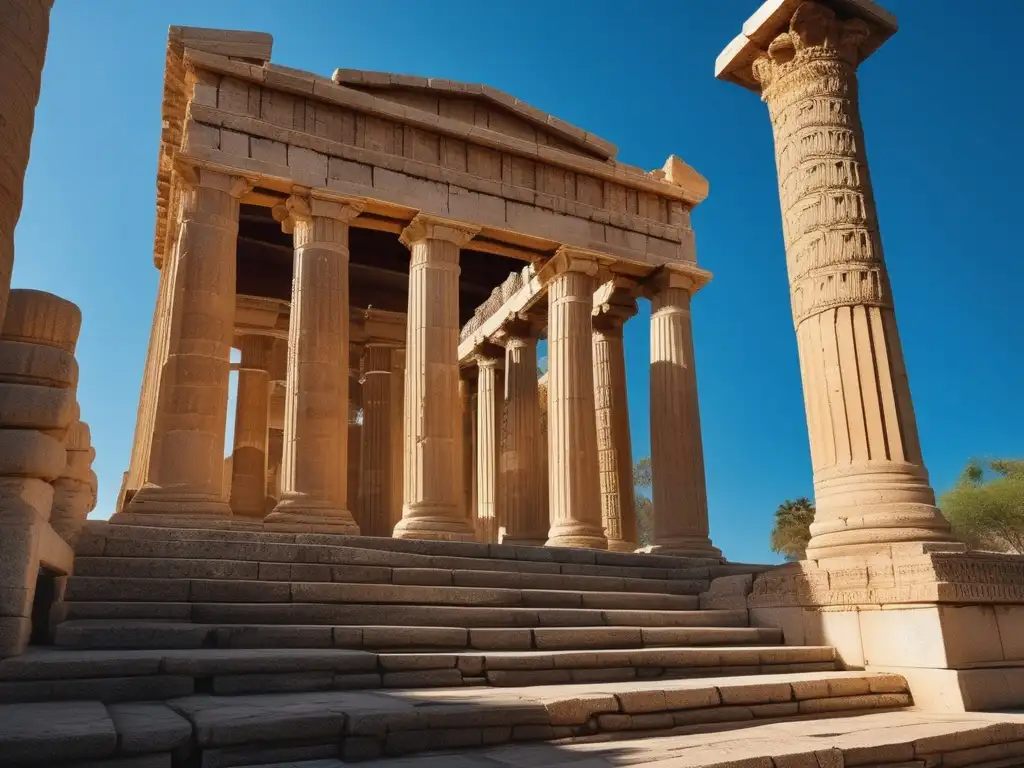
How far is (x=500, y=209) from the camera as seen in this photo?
20562 millimetres

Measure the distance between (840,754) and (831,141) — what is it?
32.6ft

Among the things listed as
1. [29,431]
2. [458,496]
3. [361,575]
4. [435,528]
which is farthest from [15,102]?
[458,496]

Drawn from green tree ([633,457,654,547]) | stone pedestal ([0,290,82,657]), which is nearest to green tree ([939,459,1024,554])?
green tree ([633,457,654,547])

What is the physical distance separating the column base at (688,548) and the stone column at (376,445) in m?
9.23

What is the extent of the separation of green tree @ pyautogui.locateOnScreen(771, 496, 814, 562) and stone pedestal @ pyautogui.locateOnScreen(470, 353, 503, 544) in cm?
3679

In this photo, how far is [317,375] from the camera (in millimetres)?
17391

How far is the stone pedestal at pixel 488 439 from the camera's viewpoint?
28.0 meters

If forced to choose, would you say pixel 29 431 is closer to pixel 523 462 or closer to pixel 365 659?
pixel 365 659

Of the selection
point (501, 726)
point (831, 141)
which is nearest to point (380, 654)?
point (501, 726)

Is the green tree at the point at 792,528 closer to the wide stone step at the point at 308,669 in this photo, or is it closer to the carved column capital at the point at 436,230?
the carved column capital at the point at 436,230

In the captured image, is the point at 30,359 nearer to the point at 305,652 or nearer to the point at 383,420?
the point at 305,652

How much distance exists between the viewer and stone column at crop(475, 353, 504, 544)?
91.9 feet

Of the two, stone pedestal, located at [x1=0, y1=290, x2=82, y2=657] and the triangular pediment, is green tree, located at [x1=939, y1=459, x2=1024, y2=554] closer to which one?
the triangular pediment

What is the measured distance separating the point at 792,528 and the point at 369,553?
177 ft
